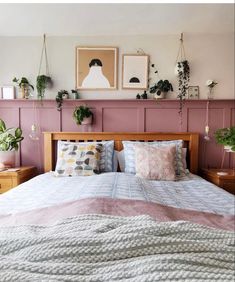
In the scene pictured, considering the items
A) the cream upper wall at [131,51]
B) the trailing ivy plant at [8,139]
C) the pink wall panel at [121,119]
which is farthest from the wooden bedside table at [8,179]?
the pink wall panel at [121,119]

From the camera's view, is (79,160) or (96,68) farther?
(96,68)

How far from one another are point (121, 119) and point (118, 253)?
2133 millimetres

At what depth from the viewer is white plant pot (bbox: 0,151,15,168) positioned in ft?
8.42

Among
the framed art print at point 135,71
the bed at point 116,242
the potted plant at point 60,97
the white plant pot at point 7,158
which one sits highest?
the framed art print at point 135,71

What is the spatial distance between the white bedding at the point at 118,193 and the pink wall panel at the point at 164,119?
785 millimetres

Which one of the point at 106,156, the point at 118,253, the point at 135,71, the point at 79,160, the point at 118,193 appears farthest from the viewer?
the point at 135,71

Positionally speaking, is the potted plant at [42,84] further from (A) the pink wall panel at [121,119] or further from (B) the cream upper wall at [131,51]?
(A) the pink wall panel at [121,119]

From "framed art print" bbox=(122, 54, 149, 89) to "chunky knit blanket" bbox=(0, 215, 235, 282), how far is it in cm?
210

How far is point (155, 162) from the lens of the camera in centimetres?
221

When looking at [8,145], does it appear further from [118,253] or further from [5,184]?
[118,253]

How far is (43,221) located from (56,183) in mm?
928

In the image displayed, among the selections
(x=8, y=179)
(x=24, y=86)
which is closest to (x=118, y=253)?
(x=8, y=179)

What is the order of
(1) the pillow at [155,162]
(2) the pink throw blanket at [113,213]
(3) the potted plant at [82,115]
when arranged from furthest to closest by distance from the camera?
1. (3) the potted plant at [82,115]
2. (1) the pillow at [155,162]
3. (2) the pink throw blanket at [113,213]

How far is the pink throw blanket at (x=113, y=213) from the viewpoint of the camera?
1130 mm
